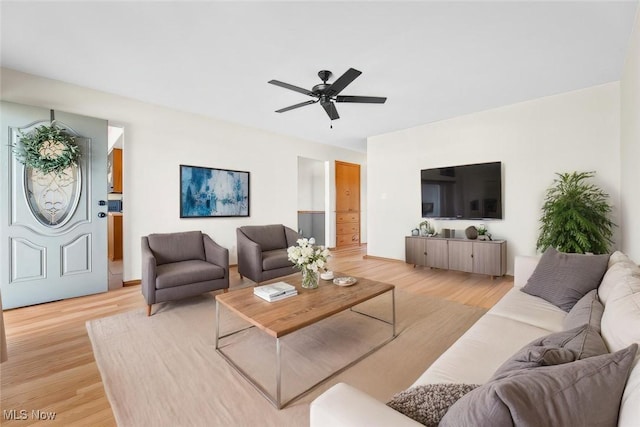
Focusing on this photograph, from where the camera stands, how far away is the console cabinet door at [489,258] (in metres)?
3.79

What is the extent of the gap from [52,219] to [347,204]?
18.2ft

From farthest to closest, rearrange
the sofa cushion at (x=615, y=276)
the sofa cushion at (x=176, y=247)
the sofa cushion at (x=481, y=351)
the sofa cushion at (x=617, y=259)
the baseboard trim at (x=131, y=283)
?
the baseboard trim at (x=131, y=283) → the sofa cushion at (x=176, y=247) → the sofa cushion at (x=617, y=259) → the sofa cushion at (x=615, y=276) → the sofa cushion at (x=481, y=351)

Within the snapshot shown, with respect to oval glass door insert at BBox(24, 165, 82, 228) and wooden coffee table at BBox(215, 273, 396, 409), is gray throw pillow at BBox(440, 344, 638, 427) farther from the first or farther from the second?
oval glass door insert at BBox(24, 165, 82, 228)

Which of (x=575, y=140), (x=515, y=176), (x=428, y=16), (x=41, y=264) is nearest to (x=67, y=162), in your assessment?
(x=41, y=264)

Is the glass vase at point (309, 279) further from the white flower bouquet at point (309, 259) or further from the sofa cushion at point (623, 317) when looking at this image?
the sofa cushion at point (623, 317)

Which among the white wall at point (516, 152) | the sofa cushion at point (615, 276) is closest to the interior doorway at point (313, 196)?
the white wall at point (516, 152)

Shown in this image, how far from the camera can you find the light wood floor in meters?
1.51

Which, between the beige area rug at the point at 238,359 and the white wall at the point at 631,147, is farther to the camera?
the white wall at the point at 631,147

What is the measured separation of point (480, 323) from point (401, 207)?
3602mm

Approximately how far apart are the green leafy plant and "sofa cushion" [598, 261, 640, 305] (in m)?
1.63

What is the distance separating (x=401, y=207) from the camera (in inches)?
203

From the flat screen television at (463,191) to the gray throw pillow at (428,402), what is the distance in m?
3.89

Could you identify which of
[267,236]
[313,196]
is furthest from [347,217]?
[267,236]

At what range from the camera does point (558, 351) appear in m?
0.78
